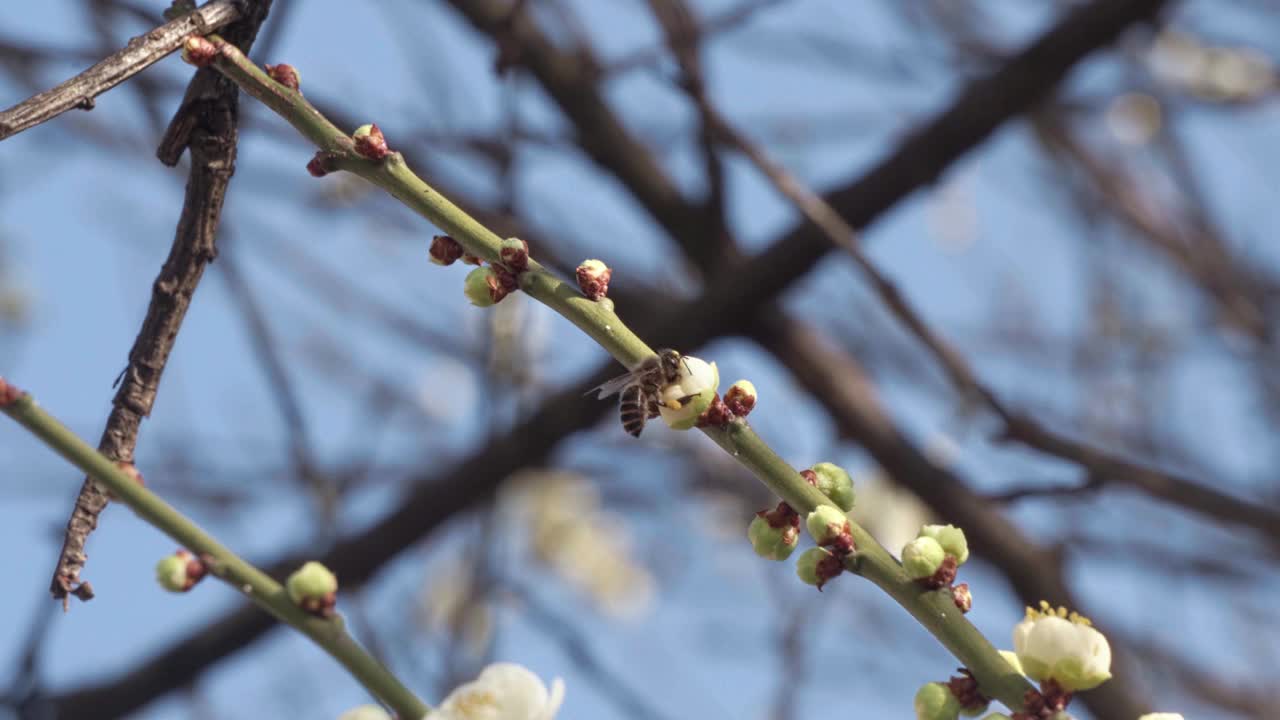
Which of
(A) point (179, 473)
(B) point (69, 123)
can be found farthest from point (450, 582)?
(B) point (69, 123)

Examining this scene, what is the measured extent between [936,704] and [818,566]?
154 millimetres

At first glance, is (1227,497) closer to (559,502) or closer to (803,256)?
(803,256)

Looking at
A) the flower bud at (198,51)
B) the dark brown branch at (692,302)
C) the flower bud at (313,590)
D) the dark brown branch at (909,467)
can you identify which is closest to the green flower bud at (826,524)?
the flower bud at (313,590)

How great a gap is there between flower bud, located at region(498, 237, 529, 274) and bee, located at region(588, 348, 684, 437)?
0.45 ft

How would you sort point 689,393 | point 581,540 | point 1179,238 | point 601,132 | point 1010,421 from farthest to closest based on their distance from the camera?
point 581,540, point 1179,238, point 601,132, point 1010,421, point 689,393

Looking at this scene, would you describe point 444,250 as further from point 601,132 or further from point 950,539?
point 601,132

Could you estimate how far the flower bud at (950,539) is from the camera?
1106mm

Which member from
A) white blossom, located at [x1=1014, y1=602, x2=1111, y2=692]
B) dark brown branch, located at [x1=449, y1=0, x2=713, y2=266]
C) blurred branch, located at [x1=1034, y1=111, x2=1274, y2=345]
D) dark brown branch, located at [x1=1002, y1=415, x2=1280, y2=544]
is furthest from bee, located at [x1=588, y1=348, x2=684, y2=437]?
blurred branch, located at [x1=1034, y1=111, x2=1274, y2=345]

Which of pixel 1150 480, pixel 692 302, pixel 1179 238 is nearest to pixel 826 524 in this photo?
pixel 1150 480

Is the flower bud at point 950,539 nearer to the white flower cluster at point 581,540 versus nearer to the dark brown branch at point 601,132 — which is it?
the dark brown branch at point 601,132

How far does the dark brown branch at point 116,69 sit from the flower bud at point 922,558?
30.0 inches

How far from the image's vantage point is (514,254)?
1.07 metres

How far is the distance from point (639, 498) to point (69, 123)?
2.43 metres

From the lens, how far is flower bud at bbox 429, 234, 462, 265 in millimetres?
1138
